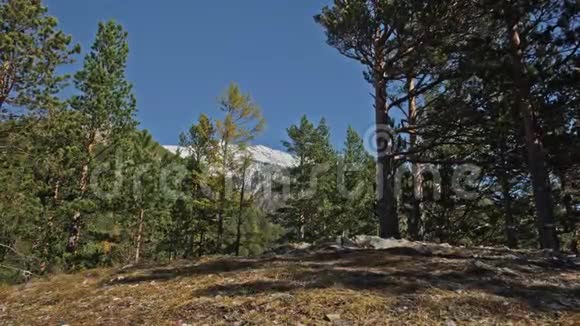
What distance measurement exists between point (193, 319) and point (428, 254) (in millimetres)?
4055

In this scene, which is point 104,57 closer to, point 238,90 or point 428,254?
point 238,90

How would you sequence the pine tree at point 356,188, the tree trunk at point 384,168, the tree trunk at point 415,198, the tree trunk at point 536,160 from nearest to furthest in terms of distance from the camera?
1. the tree trunk at point 536,160
2. the tree trunk at point 384,168
3. the tree trunk at point 415,198
4. the pine tree at point 356,188

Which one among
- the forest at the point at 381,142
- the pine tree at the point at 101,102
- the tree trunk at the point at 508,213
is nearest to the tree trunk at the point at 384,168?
the forest at the point at 381,142

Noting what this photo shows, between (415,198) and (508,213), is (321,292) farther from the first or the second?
(508,213)

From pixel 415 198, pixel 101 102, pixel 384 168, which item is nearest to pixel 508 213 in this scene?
pixel 415 198

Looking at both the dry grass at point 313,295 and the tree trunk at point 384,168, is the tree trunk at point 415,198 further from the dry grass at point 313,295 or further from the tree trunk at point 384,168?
the dry grass at point 313,295

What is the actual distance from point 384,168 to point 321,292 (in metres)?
8.00

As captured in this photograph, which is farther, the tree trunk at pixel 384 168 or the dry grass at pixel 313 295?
the tree trunk at pixel 384 168

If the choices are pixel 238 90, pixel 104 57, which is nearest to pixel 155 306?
pixel 104 57

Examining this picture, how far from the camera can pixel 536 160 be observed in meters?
10.3

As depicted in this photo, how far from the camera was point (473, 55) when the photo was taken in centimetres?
1024

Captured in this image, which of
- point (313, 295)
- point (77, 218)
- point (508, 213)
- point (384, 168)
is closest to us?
point (313, 295)

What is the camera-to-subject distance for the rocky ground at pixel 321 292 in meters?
4.02

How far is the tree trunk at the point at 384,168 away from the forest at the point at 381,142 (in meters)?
0.04
